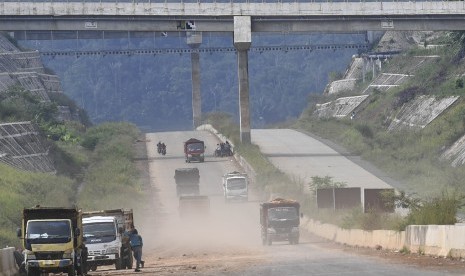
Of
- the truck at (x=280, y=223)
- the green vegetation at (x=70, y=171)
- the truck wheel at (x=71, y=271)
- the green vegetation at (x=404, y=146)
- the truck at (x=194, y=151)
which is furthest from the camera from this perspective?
the truck at (x=194, y=151)

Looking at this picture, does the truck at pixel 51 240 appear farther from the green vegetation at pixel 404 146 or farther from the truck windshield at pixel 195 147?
the truck windshield at pixel 195 147

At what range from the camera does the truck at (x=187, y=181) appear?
337ft

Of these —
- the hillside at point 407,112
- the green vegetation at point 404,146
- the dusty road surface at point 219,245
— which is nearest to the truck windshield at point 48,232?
the dusty road surface at point 219,245

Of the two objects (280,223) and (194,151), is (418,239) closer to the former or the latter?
(280,223)

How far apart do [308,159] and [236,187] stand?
23.5 metres

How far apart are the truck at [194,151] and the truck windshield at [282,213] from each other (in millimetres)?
52841

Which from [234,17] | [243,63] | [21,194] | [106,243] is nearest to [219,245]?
[21,194]

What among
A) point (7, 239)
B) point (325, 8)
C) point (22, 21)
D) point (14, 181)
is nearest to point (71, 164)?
point (22, 21)

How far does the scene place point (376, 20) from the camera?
11519 cm

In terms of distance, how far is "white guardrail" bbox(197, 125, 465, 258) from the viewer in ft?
135

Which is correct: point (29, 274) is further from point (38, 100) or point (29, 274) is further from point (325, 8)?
point (38, 100)

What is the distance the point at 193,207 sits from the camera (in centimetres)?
9006

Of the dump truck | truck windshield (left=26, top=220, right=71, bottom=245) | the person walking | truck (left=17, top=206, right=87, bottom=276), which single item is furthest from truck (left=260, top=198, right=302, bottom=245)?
truck windshield (left=26, top=220, right=71, bottom=245)

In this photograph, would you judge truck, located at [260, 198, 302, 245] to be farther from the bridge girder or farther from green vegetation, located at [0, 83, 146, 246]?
the bridge girder
